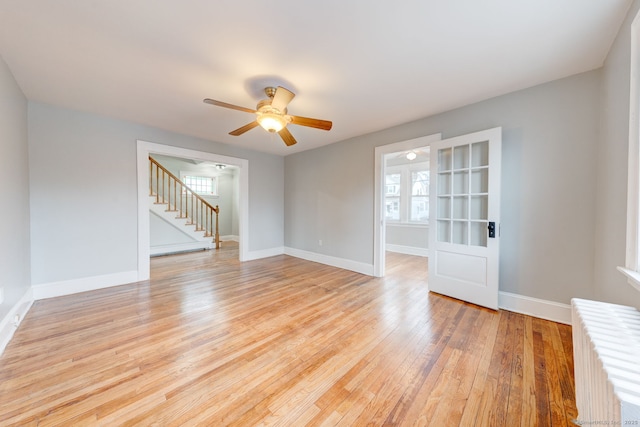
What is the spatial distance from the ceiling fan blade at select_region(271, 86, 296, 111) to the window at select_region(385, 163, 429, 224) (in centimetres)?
443

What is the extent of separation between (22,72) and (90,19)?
1407 mm

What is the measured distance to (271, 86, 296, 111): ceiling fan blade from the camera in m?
2.14

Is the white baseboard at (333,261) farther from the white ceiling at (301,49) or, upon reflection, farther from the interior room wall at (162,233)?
the interior room wall at (162,233)

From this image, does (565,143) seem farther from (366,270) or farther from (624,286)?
(366,270)

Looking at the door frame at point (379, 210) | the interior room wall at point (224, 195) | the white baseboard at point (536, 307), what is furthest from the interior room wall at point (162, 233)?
the white baseboard at point (536, 307)

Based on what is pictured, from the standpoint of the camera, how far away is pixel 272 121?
237cm

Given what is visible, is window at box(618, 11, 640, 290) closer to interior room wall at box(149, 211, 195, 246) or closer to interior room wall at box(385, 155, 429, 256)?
interior room wall at box(385, 155, 429, 256)

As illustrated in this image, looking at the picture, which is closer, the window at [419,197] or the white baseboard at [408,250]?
the white baseboard at [408,250]

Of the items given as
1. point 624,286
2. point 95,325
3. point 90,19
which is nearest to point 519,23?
point 624,286

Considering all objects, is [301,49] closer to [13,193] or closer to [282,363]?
[282,363]

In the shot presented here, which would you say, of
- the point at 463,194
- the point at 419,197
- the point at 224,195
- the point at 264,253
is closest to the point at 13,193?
the point at 264,253

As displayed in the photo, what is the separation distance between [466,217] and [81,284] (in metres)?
5.14

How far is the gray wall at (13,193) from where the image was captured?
1958 mm

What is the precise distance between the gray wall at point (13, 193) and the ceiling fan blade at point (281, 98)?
228 cm
